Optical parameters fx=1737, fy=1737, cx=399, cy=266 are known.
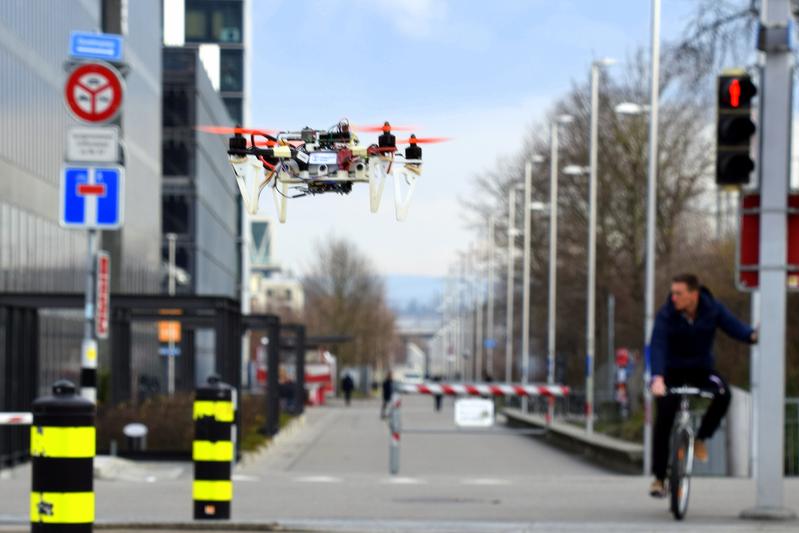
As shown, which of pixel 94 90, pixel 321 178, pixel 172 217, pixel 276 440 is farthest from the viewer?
pixel 172 217

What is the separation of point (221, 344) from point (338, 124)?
80.2 feet

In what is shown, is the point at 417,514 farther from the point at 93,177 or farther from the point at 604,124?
the point at 604,124

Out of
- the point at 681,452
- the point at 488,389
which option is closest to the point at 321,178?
the point at 681,452


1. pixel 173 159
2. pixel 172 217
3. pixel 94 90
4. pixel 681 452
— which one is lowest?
pixel 681 452

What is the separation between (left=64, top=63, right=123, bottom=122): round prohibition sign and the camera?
18.1m

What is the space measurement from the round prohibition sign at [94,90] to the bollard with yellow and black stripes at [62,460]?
9.45 meters

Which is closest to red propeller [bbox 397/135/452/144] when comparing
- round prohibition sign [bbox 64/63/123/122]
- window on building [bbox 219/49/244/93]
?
window on building [bbox 219/49/244/93]

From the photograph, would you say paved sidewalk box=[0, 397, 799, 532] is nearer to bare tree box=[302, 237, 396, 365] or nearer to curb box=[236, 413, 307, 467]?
curb box=[236, 413, 307, 467]

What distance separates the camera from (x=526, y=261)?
6450cm

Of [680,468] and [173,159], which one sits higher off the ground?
[173,159]

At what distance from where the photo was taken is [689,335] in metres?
13.4

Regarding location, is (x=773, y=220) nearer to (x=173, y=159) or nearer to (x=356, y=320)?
(x=173, y=159)

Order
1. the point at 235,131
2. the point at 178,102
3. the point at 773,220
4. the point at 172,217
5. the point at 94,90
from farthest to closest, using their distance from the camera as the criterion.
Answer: the point at 172,217 → the point at 178,102 → the point at 94,90 → the point at 773,220 → the point at 235,131

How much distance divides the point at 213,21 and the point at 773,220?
9262 mm
